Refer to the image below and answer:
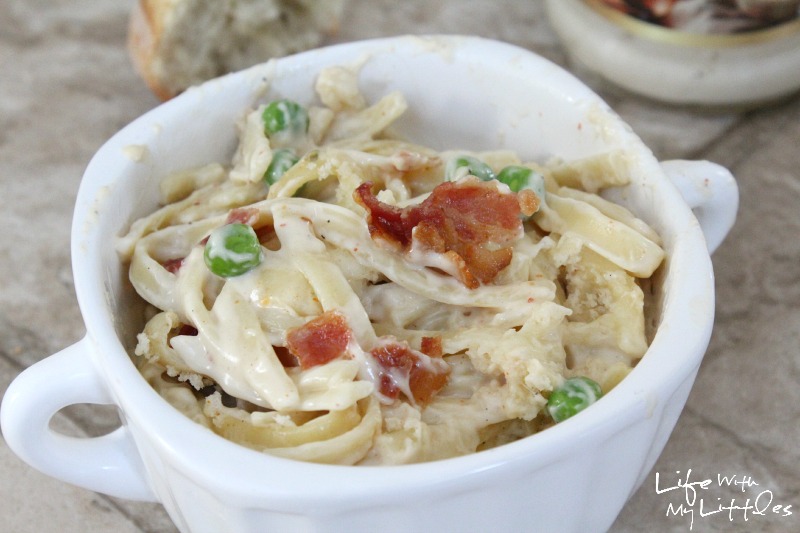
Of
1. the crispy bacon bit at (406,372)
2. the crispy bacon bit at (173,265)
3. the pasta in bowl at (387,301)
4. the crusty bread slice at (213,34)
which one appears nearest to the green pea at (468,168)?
the pasta in bowl at (387,301)

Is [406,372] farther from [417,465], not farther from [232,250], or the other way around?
[232,250]

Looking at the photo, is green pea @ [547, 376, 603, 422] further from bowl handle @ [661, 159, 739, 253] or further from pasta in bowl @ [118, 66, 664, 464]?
bowl handle @ [661, 159, 739, 253]

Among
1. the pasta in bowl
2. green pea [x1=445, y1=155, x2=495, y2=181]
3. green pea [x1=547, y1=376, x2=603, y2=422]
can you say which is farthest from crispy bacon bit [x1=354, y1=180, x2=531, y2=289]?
green pea [x1=547, y1=376, x2=603, y2=422]

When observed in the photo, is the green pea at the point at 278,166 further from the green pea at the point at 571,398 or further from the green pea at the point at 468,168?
the green pea at the point at 571,398

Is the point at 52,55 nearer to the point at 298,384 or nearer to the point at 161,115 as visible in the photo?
the point at 161,115

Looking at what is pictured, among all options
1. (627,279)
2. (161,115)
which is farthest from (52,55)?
(627,279)

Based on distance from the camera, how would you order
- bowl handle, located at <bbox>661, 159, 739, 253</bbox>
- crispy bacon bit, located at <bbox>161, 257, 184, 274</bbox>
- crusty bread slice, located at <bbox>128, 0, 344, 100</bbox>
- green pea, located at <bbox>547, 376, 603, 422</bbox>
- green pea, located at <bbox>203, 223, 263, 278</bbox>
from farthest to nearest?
1. crusty bread slice, located at <bbox>128, 0, 344, 100</bbox>
2. bowl handle, located at <bbox>661, 159, 739, 253</bbox>
3. crispy bacon bit, located at <bbox>161, 257, 184, 274</bbox>
4. green pea, located at <bbox>203, 223, 263, 278</bbox>
5. green pea, located at <bbox>547, 376, 603, 422</bbox>
